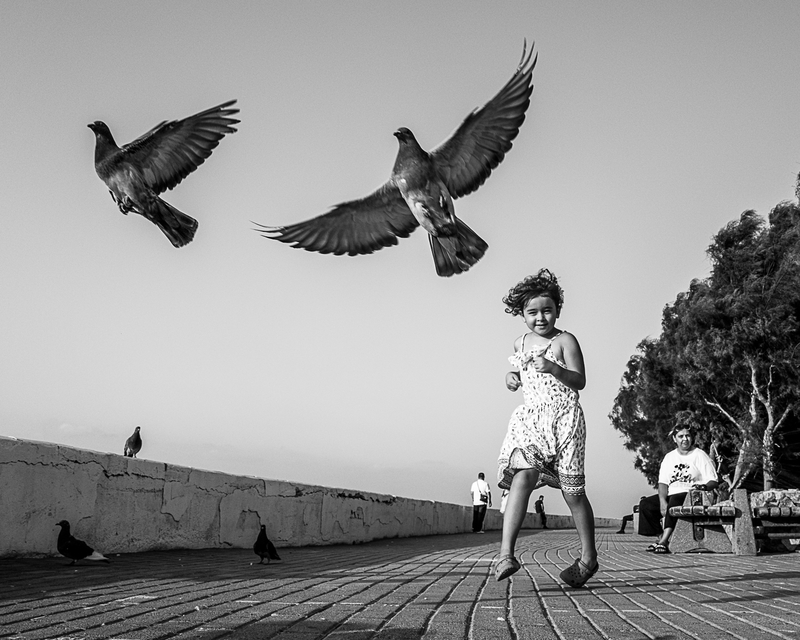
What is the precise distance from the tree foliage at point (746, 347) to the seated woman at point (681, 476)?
18363mm

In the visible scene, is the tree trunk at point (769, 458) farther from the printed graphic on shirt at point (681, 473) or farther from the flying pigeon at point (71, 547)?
the flying pigeon at point (71, 547)

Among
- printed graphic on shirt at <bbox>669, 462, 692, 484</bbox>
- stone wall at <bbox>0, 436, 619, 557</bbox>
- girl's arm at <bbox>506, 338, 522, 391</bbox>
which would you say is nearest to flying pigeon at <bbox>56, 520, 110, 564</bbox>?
stone wall at <bbox>0, 436, 619, 557</bbox>

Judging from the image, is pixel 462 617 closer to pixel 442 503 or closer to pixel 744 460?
pixel 442 503

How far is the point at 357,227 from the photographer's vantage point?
2.90 meters

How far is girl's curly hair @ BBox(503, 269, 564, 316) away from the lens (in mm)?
4738

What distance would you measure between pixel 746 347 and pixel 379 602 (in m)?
27.5

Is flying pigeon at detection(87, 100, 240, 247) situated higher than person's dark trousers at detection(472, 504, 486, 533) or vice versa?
person's dark trousers at detection(472, 504, 486, 533)

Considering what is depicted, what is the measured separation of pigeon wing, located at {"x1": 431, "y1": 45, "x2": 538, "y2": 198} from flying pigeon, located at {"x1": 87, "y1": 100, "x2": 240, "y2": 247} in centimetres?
76

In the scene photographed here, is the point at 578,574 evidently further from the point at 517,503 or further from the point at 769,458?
the point at 769,458

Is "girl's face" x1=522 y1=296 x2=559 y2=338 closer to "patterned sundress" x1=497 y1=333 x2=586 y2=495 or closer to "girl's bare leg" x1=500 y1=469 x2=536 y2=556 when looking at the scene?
"patterned sundress" x1=497 y1=333 x2=586 y2=495

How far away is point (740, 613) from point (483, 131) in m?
2.54

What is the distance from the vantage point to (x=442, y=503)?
64.2 feet

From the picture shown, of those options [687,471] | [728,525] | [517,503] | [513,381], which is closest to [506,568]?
[517,503]

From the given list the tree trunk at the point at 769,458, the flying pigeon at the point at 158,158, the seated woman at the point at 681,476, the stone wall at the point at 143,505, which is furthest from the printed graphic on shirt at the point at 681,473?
the tree trunk at the point at 769,458
